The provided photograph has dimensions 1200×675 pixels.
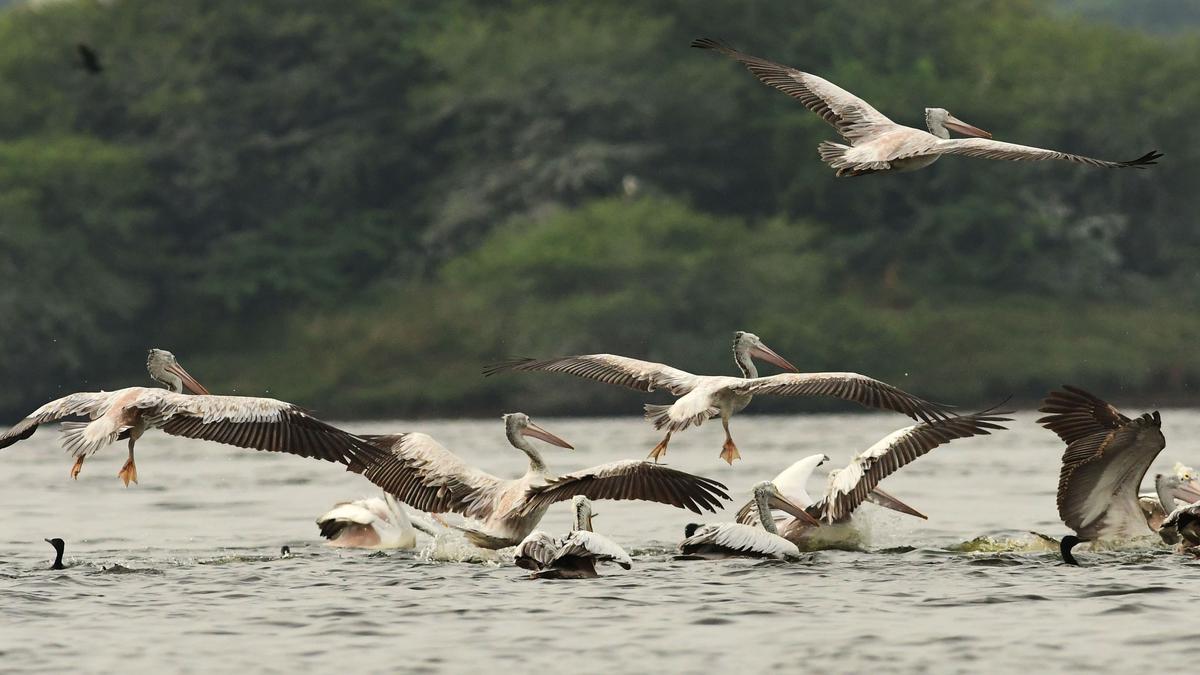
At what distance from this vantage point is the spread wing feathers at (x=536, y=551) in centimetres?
1234

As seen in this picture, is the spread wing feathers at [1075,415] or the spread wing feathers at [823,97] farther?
the spread wing feathers at [823,97]

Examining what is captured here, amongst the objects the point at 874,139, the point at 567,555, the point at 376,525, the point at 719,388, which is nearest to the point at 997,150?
the point at 874,139

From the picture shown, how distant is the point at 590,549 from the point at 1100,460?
9.55 ft

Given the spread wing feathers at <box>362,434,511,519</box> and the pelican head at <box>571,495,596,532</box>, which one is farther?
the spread wing feathers at <box>362,434,511,519</box>

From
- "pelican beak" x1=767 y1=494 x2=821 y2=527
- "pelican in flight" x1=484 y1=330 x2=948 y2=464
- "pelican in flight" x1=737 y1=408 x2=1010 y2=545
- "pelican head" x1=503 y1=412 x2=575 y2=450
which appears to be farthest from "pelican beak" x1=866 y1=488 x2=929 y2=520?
"pelican head" x1=503 y1=412 x2=575 y2=450

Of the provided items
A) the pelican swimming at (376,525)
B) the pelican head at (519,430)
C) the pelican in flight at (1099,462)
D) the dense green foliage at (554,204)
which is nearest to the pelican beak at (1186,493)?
the pelican in flight at (1099,462)

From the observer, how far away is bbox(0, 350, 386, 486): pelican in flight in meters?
12.7

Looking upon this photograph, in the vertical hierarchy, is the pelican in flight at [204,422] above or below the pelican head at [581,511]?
above

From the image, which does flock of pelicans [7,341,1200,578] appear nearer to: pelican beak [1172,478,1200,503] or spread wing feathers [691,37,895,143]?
pelican beak [1172,478,1200,503]

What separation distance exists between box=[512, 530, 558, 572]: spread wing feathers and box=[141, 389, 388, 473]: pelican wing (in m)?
1.11

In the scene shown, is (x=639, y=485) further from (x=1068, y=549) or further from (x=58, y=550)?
(x=58, y=550)

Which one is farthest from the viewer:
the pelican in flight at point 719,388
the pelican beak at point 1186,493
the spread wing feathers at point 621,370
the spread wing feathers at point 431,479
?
the spread wing feathers at point 621,370

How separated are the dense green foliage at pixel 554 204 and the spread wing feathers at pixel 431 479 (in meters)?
27.5

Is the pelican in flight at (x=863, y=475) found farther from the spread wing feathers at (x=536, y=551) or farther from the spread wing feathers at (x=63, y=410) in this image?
the spread wing feathers at (x=63, y=410)
